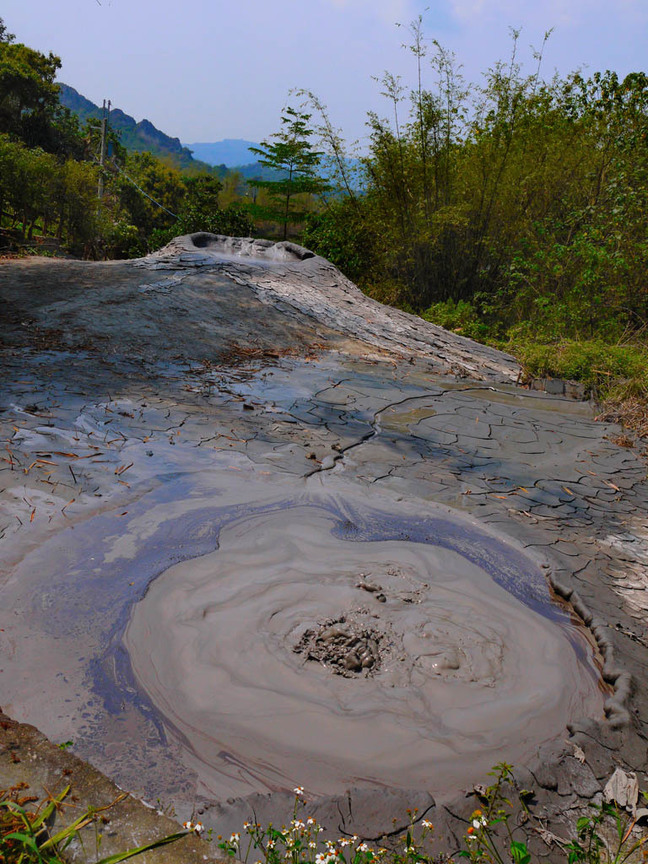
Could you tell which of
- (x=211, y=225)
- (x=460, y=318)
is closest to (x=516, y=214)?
(x=460, y=318)

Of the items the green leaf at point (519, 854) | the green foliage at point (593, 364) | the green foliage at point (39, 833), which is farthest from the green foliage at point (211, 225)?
the green leaf at point (519, 854)

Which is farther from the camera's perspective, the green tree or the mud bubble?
the green tree

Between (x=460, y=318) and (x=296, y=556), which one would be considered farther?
(x=460, y=318)

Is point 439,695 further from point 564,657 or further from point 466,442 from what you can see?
point 466,442

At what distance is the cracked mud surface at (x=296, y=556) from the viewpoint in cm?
153

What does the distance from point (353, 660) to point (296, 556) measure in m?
0.68

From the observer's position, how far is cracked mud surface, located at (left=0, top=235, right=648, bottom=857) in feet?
5.02

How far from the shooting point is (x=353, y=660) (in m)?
1.83

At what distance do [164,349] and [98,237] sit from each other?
8012 millimetres

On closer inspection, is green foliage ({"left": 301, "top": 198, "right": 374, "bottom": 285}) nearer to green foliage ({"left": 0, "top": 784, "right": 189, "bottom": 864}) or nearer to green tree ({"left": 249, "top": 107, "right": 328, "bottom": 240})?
green tree ({"left": 249, "top": 107, "right": 328, "bottom": 240})

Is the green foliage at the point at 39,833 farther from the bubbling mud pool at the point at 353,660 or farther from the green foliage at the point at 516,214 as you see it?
the green foliage at the point at 516,214

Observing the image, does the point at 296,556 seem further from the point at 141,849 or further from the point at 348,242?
the point at 348,242

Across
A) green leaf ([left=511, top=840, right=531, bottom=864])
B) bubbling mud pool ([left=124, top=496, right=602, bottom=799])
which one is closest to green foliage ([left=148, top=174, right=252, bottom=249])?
bubbling mud pool ([left=124, top=496, right=602, bottom=799])

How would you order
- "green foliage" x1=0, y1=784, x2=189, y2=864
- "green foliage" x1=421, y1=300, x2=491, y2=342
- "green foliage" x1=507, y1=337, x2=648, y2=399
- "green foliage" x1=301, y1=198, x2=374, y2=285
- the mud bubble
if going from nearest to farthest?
"green foliage" x1=0, y1=784, x2=189, y2=864 < the mud bubble < "green foliage" x1=507, y1=337, x2=648, y2=399 < "green foliage" x1=421, y1=300, x2=491, y2=342 < "green foliage" x1=301, y1=198, x2=374, y2=285
